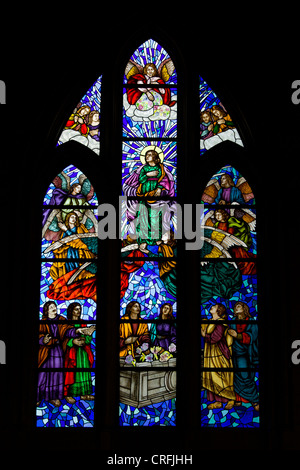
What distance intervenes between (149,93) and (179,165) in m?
0.80

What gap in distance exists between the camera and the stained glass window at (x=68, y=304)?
23.1 feet

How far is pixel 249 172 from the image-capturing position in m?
7.52

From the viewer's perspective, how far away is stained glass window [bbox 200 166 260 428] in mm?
7074

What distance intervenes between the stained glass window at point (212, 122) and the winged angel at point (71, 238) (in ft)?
3.92

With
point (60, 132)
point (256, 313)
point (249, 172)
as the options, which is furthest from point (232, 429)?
point (60, 132)

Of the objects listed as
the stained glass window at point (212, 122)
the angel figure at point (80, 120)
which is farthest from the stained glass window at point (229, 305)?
the angel figure at point (80, 120)

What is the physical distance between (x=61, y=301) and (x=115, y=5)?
2839 millimetres

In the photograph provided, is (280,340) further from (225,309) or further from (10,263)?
(10,263)

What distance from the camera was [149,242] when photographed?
7379 millimetres
